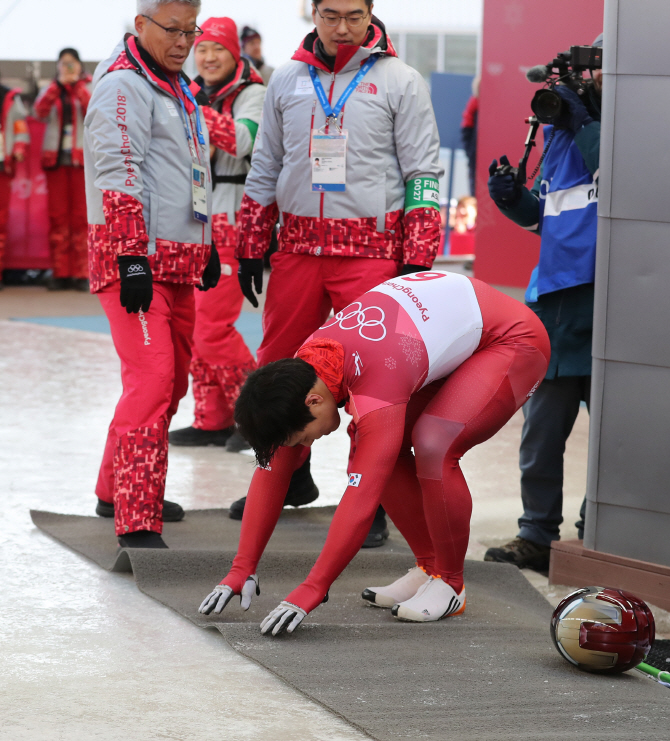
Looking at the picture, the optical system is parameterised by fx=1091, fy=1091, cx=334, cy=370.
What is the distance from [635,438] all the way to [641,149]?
73cm

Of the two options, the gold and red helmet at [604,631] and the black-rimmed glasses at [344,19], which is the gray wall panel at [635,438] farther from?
the black-rimmed glasses at [344,19]

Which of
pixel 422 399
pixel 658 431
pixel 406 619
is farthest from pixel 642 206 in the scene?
pixel 406 619

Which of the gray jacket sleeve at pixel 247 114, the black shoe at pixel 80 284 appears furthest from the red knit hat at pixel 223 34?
the black shoe at pixel 80 284

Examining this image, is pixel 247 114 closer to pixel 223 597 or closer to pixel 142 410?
pixel 142 410

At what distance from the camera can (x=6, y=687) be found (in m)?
2.07

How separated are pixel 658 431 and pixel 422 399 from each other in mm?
631

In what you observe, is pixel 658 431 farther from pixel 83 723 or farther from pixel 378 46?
pixel 83 723

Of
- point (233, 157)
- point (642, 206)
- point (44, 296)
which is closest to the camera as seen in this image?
point (642, 206)

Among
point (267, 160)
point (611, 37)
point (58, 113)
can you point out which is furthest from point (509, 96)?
point (611, 37)

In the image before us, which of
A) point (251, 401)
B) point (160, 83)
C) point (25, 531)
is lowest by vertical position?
point (25, 531)

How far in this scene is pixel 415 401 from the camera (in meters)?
2.62

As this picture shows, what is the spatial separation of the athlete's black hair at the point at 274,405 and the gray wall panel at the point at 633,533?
3.50ft

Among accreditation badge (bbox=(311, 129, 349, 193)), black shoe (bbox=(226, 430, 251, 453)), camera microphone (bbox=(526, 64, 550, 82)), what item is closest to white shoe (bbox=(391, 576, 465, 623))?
accreditation badge (bbox=(311, 129, 349, 193))

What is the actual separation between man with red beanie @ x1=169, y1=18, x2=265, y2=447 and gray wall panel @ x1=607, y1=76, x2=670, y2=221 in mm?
1825
